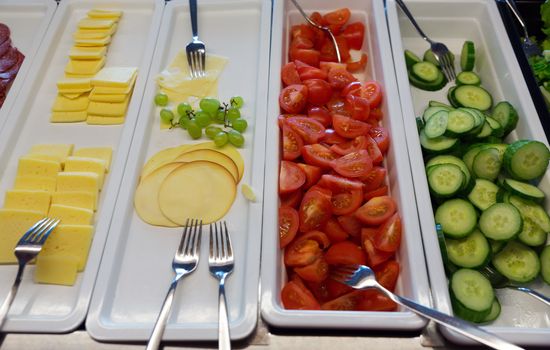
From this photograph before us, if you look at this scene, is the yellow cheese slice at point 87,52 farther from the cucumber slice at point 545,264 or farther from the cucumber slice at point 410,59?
the cucumber slice at point 545,264

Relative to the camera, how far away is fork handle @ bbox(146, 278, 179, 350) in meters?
1.20

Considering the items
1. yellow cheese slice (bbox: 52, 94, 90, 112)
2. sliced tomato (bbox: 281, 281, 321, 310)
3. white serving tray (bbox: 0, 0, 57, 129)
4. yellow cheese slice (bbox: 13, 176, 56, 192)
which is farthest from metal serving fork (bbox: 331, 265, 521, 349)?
white serving tray (bbox: 0, 0, 57, 129)

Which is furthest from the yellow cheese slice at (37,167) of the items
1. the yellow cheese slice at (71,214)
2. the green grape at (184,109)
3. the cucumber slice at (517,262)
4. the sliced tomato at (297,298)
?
the cucumber slice at (517,262)

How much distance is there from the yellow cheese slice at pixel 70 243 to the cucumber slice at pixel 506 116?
168 centimetres

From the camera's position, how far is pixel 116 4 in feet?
7.55

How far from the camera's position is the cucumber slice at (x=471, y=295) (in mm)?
1304

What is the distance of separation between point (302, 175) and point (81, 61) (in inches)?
49.2

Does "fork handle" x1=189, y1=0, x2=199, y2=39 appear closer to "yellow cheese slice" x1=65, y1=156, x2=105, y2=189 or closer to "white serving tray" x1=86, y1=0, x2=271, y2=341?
"white serving tray" x1=86, y1=0, x2=271, y2=341

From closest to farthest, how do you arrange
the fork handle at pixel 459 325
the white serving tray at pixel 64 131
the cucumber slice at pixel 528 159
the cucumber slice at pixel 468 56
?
the fork handle at pixel 459 325
the white serving tray at pixel 64 131
the cucumber slice at pixel 528 159
the cucumber slice at pixel 468 56

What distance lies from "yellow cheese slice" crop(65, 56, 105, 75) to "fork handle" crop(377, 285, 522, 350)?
164cm

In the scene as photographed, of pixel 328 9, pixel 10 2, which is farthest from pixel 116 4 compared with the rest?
pixel 328 9

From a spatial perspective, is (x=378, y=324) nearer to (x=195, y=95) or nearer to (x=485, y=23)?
(x=195, y=95)

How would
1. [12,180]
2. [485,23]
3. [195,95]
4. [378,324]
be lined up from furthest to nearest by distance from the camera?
[485,23] < [195,95] < [12,180] < [378,324]

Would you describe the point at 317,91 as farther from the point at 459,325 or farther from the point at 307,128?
the point at 459,325
